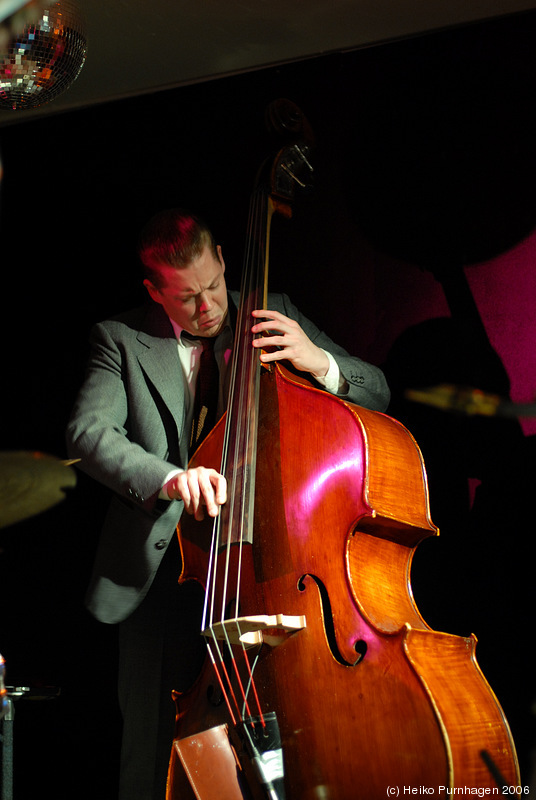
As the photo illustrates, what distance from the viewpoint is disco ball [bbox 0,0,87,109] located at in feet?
6.44

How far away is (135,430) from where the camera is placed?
2.04 metres

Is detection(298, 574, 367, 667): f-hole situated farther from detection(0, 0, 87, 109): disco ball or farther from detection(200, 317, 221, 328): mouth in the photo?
detection(0, 0, 87, 109): disco ball

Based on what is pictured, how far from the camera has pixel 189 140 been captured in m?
2.50

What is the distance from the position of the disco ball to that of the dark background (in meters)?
0.44

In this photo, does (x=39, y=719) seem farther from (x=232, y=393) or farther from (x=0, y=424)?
(x=232, y=393)

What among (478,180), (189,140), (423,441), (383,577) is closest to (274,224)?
(189,140)

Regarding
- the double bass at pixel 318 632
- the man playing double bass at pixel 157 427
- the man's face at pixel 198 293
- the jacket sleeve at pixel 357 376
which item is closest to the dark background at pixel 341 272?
the jacket sleeve at pixel 357 376

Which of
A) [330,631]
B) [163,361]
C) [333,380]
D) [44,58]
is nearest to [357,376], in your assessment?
[333,380]

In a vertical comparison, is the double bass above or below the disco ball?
below

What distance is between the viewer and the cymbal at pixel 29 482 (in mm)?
1178

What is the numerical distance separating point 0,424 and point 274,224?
1.12m

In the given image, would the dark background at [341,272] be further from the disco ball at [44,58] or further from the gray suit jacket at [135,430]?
the disco ball at [44,58]

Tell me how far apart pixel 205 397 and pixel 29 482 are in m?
0.87

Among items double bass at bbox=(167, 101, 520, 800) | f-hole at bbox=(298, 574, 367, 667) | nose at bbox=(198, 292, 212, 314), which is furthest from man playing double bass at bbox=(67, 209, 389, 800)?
f-hole at bbox=(298, 574, 367, 667)
